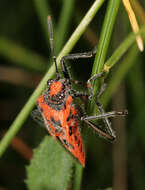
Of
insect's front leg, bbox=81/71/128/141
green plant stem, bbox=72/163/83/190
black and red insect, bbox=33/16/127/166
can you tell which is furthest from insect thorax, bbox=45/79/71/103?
green plant stem, bbox=72/163/83/190

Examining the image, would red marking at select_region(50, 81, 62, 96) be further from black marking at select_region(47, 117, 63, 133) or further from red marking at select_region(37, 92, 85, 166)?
black marking at select_region(47, 117, 63, 133)

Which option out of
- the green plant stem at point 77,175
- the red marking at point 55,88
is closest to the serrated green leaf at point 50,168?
the green plant stem at point 77,175

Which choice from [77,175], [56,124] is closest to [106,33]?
[56,124]

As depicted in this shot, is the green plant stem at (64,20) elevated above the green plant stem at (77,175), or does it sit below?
above

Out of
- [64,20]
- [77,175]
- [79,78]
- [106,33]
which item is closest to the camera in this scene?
[106,33]

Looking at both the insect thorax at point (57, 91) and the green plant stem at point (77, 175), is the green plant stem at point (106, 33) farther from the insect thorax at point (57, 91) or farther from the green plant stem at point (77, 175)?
the green plant stem at point (77, 175)

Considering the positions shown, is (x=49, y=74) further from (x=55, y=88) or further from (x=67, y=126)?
(x=67, y=126)

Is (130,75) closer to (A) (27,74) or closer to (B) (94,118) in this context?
(A) (27,74)
